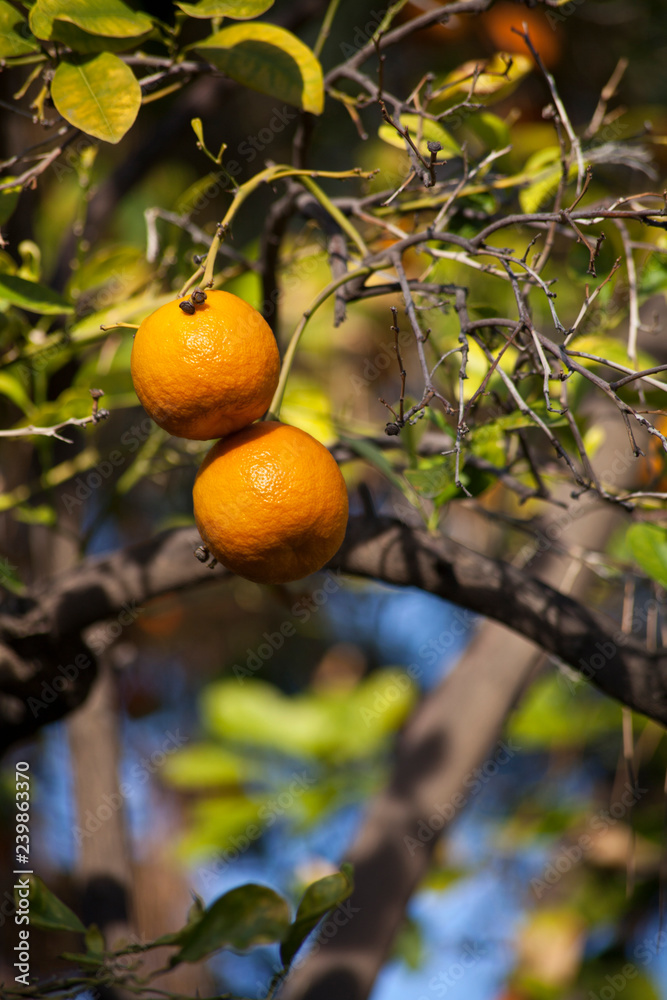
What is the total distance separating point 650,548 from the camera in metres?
0.61

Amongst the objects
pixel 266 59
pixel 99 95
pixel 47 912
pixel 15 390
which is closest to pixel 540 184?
pixel 266 59

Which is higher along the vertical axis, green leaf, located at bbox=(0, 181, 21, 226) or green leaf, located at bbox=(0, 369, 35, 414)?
green leaf, located at bbox=(0, 181, 21, 226)

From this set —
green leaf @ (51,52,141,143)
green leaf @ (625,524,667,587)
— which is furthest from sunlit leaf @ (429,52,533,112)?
green leaf @ (625,524,667,587)

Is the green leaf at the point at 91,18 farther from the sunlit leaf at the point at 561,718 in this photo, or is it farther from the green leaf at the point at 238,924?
the sunlit leaf at the point at 561,718

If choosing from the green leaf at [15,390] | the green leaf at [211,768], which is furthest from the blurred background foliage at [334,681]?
the green leaf at [15,390]

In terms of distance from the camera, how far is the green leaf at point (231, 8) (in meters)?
0.51

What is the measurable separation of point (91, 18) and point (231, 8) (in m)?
0.09

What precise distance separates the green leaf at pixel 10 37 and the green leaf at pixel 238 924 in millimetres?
623

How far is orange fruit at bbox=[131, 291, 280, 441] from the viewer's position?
0.42 meters

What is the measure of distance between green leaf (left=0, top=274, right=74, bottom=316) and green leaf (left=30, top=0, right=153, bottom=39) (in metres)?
0.18

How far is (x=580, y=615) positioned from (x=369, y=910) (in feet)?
1.94

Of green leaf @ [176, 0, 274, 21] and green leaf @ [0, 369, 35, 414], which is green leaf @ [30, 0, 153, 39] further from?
green leaf @ [0, 369, 35, 414]

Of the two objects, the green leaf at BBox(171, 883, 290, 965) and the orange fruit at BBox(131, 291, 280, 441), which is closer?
the orange fruit at BBox(131, 291, 280, 441)

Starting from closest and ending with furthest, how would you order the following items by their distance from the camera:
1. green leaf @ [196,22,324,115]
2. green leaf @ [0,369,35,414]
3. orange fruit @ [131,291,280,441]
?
1. orange fruit @ [131,291,280,441]
2. green leaf @ [196,22,324,115]
3. green leaf @ [0,369,35,414]
